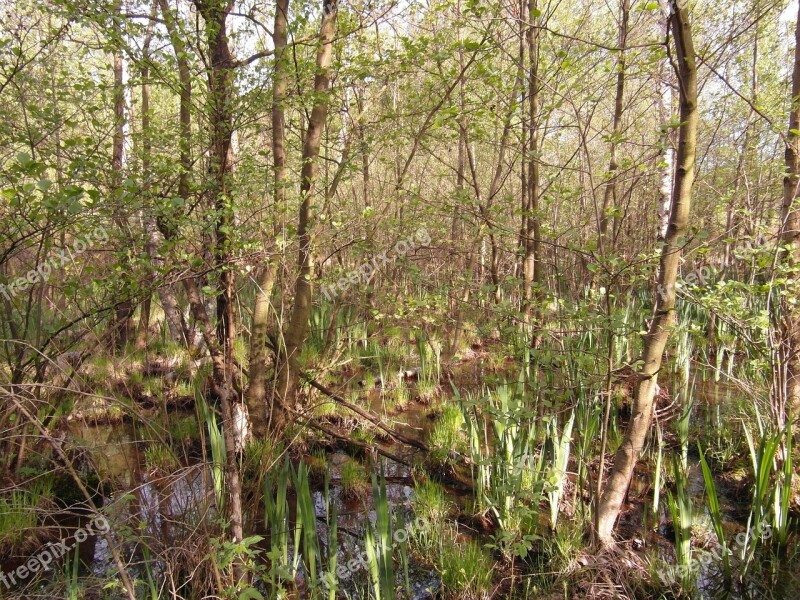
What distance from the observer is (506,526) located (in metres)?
3.00

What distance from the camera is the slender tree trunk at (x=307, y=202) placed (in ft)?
11.4

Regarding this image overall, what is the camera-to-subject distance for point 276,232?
340 cm

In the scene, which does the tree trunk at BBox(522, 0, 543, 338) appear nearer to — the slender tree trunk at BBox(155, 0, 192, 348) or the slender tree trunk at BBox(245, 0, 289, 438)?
the slender tree trunk at BBox(245, 0, 289, 438)

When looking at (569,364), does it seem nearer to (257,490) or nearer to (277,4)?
(257,490)

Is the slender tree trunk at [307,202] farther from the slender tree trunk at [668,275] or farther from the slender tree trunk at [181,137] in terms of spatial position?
the slender tree trunk at [668,275]

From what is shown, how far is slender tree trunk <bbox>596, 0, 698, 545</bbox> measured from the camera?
217cm

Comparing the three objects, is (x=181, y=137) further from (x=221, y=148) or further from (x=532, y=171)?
(x=532, y=171)

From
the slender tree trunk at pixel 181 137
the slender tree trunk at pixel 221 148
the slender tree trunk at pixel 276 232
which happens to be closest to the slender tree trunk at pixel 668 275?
the slender tree trunk at pixel 276 232

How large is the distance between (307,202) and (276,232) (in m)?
0.34

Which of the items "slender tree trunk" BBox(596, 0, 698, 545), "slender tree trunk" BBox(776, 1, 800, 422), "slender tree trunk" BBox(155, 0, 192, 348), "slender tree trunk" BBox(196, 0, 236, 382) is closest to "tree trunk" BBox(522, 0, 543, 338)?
"slender tree trunk" BBox(596, 0, 698, 545)

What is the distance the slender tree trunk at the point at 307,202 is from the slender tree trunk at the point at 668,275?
208cm

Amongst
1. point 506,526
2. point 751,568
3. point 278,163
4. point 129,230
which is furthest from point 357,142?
point 751,568

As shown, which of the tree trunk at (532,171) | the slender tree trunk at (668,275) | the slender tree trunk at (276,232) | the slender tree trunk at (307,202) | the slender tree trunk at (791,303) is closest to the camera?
the slender tree trunk at (668,275)

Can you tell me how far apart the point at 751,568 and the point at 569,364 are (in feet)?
4.52
